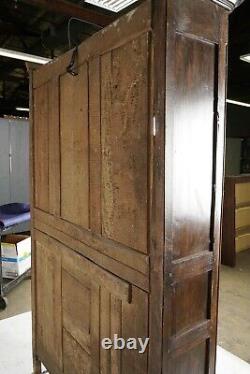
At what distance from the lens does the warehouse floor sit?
2.32 meters

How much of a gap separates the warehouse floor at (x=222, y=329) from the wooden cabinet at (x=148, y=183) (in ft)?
3.23

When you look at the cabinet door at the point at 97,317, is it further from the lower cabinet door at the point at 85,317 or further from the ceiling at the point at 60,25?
the ceiling at the point at 60,25

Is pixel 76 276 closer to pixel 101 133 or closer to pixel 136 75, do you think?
pixel 101 133

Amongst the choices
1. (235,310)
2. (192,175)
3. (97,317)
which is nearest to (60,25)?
(192,175)

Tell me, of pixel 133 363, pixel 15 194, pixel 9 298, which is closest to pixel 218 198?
pixel 133 363

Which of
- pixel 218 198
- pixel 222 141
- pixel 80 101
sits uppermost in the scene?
pixel 80 101

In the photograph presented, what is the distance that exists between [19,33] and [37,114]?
325 cm

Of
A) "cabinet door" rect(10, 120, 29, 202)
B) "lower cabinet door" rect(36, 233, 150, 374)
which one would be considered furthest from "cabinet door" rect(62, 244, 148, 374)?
"cabinet door" rect(10, 120, 29, 202)

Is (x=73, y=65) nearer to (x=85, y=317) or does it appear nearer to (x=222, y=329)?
(x=85, y=317)

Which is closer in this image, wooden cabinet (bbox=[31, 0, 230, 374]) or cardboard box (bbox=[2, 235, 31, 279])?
wooden cabinet (bbox=[31, 0, 230, 374])

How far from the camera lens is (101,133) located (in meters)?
1.37

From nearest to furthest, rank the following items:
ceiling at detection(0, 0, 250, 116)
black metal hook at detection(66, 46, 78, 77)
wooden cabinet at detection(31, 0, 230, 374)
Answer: wooden cabinet at detection(31, 0, 230, 374) → black metal hook at detection(66, 46, 78, 77) → ceiling at detection(0, 0, 250, 116)

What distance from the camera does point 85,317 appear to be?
1595 mm

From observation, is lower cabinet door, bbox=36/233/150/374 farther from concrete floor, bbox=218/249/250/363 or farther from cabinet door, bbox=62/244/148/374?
concrete floor, bbox=218/249/250/363
